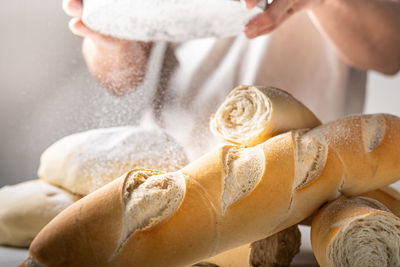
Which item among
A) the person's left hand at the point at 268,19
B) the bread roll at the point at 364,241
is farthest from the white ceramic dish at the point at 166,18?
the bread roll at the point at 364,241

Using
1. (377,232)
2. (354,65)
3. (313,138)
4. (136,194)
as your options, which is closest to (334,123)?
(313,138)

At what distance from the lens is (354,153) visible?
63cm

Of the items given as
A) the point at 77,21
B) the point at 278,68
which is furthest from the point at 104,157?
the point at 278,68

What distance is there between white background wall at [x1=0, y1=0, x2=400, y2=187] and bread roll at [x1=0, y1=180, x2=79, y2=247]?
0.77 ft

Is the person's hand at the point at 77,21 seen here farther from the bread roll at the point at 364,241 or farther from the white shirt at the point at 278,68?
the bread roll at the point at 364,241

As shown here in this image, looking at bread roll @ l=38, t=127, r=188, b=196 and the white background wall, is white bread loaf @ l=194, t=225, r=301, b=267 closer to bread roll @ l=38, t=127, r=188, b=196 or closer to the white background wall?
bread roll @ l=38, t=127, r=188, b=196

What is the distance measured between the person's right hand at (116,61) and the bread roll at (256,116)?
34 cm

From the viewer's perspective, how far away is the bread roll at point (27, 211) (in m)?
0.76

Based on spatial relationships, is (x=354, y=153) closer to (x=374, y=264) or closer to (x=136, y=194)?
(x=374, y=264)

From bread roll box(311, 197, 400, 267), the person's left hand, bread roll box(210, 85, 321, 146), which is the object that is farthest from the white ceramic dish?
bread roll box(311, 197, 400, 267)

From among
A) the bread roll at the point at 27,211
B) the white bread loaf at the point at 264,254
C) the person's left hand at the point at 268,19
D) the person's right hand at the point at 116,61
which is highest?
the person's left hand at the point at 268,19

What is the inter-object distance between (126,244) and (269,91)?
13.8 inches

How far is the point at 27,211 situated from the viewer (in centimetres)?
77

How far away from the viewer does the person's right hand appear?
912 millimetres
